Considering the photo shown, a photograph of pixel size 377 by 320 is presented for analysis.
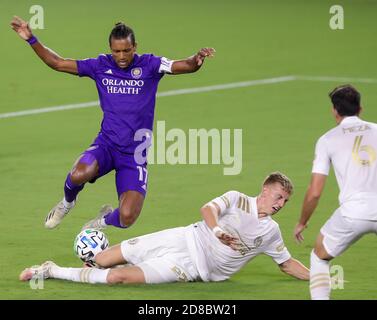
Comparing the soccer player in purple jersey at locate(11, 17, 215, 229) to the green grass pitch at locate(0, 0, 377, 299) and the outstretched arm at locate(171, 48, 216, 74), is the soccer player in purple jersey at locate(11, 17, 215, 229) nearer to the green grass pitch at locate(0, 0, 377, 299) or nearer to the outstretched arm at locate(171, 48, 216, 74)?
the outstretched arm at locate(171, 48, 216, 74)

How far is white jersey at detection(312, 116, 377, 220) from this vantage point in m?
10.2

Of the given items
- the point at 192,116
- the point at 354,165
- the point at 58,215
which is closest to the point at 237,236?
the point at 354,165

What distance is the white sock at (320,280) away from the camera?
10.4 meters

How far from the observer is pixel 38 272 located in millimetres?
11922

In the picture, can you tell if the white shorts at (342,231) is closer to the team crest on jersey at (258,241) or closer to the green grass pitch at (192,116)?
the green grass pitch at (192,116)

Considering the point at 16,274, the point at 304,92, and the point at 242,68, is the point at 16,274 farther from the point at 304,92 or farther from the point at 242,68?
the point at 242,68

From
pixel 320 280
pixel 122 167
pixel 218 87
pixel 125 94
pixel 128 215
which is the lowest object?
pixel 320 280

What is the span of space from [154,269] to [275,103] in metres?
11.2

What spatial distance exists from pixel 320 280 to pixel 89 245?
111 inches

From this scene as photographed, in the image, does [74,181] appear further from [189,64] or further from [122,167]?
[189,64]

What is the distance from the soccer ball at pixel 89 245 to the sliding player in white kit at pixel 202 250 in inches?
7.8

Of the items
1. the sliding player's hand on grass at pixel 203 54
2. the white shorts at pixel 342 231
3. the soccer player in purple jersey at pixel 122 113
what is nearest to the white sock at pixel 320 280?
the white shorts at pixel 342 231

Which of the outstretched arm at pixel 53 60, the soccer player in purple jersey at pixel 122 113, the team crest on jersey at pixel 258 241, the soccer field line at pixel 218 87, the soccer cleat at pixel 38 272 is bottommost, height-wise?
the soccer cleat at pixel 38 272

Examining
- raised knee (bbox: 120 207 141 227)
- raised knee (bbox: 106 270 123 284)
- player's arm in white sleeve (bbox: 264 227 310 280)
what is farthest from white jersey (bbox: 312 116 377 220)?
raised knee (bbox: 120 207 141 227)
